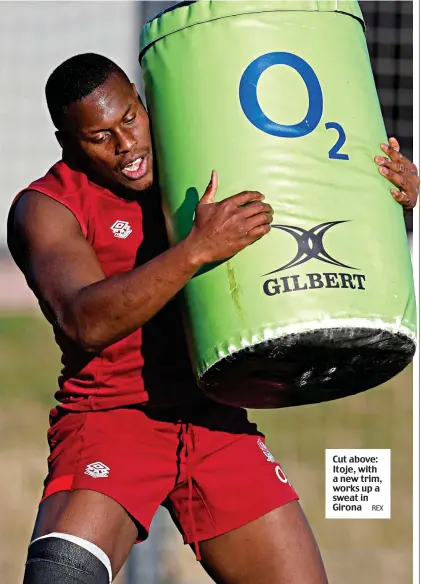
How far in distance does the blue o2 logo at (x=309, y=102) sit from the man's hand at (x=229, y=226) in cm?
17

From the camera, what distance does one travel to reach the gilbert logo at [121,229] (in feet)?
9.88

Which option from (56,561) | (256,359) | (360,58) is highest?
(360,58)

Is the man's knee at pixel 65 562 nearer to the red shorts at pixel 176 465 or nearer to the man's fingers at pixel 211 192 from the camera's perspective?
the red shorts at pixel 176 465

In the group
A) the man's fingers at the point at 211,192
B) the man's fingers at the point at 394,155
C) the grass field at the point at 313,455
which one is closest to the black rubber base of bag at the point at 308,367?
the man's fingers at the point at 211,192

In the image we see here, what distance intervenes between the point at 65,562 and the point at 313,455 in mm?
3376

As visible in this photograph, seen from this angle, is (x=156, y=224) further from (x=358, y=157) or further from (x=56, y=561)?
(x=56, y=561)

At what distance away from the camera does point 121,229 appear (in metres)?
3.02

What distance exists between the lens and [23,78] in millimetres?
5766

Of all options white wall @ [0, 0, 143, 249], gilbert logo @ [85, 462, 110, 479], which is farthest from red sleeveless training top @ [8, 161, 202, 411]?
white wall @ [0, 0, 143, 249]

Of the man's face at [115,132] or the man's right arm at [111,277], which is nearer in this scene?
the man's right arm at [111,277]

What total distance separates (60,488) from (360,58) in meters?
1.27

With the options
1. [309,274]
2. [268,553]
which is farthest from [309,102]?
[268,553]

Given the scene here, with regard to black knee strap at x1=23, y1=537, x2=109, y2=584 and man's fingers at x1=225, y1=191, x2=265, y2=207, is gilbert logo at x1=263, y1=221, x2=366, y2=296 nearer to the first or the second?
man's fingers at x1=225, y1=191, x2=265, y2=207

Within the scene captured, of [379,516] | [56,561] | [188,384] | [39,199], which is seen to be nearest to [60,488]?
[56,561]
